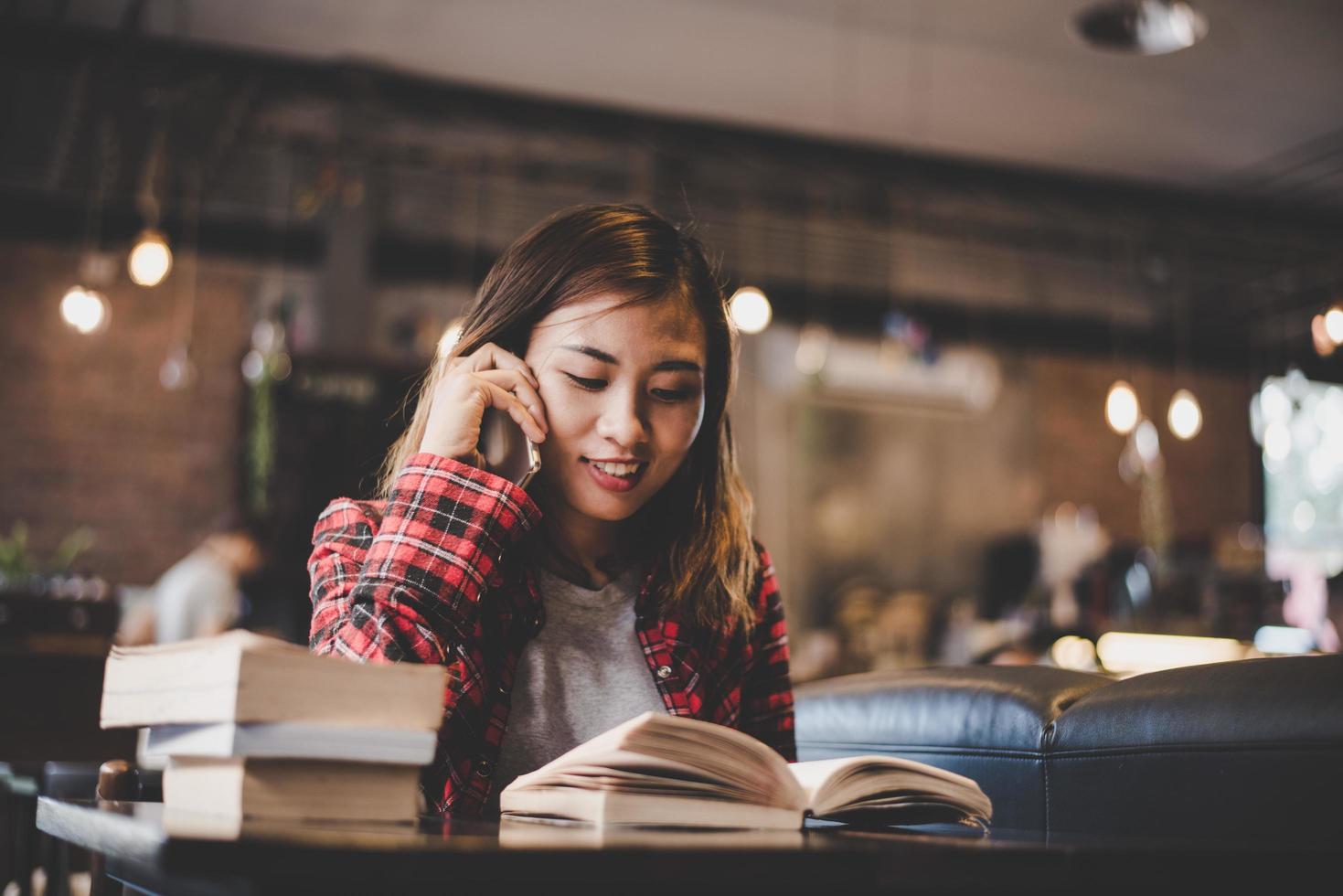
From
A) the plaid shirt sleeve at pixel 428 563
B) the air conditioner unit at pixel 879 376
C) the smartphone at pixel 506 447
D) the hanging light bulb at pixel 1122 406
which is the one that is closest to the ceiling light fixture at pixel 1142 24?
the hanging light bulb at pixel 1122 406

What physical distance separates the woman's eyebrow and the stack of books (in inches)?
23.5

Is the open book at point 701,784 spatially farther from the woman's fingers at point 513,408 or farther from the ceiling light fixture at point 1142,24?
the ceiling light fixture at point 1142,24

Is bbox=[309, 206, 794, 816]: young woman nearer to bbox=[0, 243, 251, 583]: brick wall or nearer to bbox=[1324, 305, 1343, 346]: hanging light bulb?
bbox=[1324, 305, 1343, 346]: hanging light bulb

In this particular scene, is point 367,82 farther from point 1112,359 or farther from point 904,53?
point 1112,359

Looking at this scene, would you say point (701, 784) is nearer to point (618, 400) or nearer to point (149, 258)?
point (618, 400)

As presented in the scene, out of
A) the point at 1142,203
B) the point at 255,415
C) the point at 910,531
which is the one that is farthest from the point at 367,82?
the point at 910,531

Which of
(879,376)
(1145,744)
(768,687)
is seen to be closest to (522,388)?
(768,687)

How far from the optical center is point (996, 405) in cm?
971

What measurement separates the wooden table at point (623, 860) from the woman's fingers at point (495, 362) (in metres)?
0.66

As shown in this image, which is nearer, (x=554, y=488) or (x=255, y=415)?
(x=554, y=488)

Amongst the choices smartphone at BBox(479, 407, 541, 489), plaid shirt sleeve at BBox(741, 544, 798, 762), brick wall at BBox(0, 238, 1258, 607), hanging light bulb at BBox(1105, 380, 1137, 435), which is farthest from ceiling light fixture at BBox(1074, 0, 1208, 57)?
brick wall at BBox(0, 238, 1258, 607)

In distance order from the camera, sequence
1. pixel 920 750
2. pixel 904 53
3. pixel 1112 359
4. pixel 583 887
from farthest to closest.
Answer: pixel 1112 359, pixel 904 53, pixel 920 750, pixel 583 887

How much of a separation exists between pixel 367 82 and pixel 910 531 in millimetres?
5066

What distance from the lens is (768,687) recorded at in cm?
163
